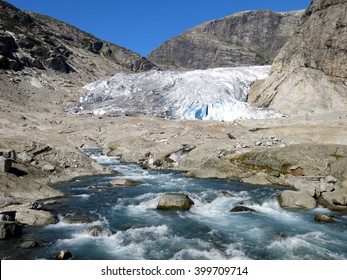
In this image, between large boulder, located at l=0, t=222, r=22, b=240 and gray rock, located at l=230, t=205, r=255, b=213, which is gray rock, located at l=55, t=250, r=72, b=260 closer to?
large boulder, located at l=0, t=222, r=22, b=240

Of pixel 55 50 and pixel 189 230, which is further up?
pixel 55 50

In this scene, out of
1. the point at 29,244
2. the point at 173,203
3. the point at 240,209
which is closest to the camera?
the point at 29,244

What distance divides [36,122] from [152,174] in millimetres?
33171

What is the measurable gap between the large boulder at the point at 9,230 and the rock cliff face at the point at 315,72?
174 feet

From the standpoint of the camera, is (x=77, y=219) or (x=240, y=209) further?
(x=240, y=209)

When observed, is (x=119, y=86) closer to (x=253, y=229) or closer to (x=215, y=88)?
(x=215, y=88)

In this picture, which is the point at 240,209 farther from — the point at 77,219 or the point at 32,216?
the point at 32,216

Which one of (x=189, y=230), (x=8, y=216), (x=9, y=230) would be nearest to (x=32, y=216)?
(x=8, y=216)

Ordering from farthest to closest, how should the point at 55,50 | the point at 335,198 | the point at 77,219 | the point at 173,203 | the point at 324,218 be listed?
the point at 55,50
the point at 335,198
the point at 173,203
the point at 324,218
the point at 77,219

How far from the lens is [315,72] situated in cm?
6506

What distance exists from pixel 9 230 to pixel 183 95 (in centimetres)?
5816

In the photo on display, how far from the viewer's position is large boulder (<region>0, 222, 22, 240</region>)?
14.6 meters

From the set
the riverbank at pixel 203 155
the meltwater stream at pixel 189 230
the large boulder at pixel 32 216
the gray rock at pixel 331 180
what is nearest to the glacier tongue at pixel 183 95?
the riverbank at pixel 203 155

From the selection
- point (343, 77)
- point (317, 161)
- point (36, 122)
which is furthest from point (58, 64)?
point (317, 161)
